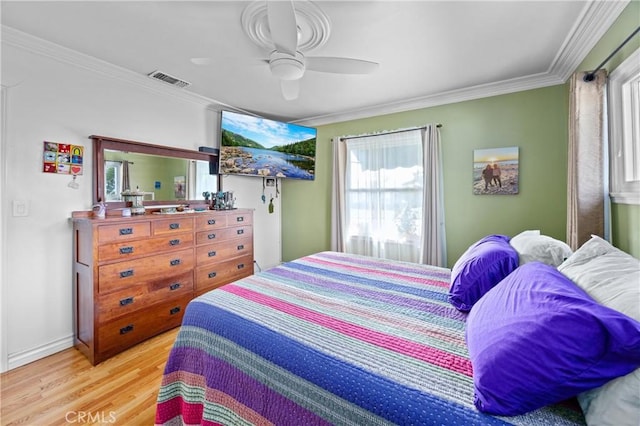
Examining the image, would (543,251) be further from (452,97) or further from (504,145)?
(452,97)

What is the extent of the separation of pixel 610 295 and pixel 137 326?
3.04 meters

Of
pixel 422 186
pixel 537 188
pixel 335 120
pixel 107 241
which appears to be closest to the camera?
pixel 107 241

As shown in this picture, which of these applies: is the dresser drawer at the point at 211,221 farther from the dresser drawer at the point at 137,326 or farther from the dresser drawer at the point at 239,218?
the dresser drawer at the point at 137,326

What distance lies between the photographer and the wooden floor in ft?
5.12

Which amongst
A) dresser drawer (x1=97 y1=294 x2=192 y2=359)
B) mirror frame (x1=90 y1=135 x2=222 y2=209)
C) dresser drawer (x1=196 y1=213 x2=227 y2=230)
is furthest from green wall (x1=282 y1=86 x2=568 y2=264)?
dresser drawer (x1=97 y1=294 x2=192 y2=359)

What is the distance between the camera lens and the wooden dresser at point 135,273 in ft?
→ 6.82

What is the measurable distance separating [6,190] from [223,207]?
1.80m

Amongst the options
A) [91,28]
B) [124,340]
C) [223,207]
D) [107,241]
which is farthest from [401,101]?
[124,340]

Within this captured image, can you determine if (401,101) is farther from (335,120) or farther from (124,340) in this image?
(124,340)

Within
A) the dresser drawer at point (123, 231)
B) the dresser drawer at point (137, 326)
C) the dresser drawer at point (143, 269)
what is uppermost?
the dresser drawer at point (123, 231)

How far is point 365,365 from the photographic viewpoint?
3.16 ft

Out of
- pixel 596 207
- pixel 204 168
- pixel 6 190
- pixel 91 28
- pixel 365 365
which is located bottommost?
pixel 365 365

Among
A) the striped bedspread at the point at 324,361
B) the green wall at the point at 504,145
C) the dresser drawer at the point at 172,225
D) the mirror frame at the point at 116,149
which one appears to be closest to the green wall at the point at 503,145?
the green wall at the point at 504,145

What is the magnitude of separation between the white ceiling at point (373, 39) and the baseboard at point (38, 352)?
8.12ft
